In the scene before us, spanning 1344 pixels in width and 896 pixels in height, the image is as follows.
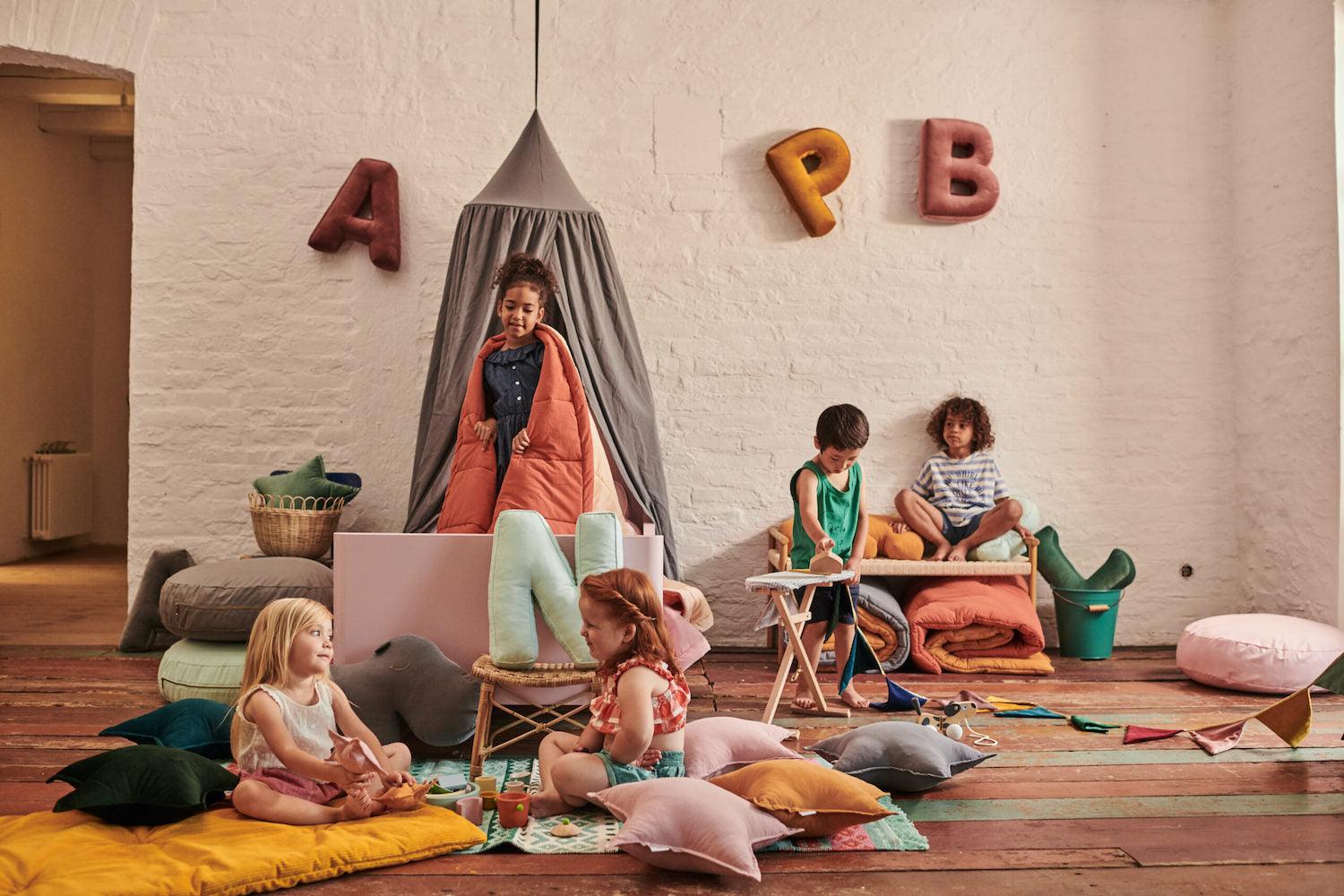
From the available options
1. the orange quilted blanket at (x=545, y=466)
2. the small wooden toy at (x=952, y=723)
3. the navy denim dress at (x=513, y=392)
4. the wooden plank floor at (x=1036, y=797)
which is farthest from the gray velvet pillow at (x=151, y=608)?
the small wooden toy at (x=952, y=723)

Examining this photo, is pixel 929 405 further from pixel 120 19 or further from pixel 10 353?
pixel 10 353

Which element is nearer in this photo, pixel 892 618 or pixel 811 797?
pixel 811 797

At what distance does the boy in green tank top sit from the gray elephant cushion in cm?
126

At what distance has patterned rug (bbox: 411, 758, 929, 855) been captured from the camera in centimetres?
240

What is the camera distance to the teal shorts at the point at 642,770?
2590 millimetres

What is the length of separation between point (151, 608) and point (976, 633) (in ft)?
11.4

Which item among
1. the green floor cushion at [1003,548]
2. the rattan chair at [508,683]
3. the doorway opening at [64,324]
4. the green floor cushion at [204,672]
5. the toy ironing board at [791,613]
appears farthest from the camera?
the doorway opening at [64,324]

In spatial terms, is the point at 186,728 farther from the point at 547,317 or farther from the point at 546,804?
the point at 547,317

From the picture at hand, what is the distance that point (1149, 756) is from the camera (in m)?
3.22

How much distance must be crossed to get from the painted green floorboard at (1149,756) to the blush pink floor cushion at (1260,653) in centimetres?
85

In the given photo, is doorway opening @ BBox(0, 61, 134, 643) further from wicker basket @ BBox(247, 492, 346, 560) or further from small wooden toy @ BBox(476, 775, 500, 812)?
small wooden toy @ BBox(476, 775, 500, 812)

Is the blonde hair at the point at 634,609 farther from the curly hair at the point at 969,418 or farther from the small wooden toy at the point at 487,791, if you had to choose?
the curly hair at the point at 969,418

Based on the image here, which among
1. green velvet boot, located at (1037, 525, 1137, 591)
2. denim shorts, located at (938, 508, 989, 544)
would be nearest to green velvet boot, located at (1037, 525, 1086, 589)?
green velvet boot, located at (1037, 525, 1137, 591)

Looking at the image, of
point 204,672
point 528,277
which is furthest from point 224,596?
point 528,277
